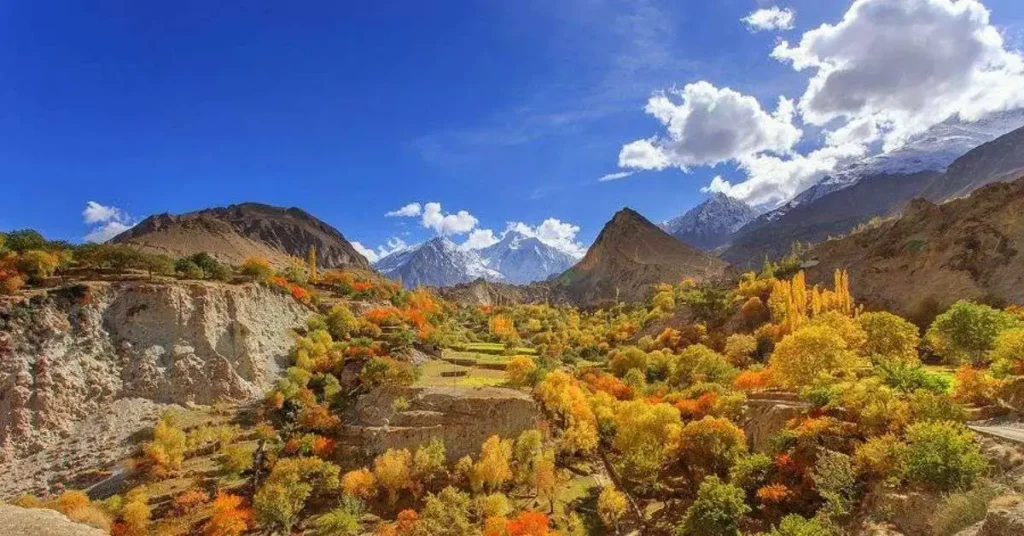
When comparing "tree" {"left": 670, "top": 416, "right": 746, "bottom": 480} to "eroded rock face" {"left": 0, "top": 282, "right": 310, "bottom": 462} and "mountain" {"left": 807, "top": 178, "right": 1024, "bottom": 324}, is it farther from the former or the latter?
"mountain" {"left": 807, "top": 178, "right": 1024, "bottom": 324}

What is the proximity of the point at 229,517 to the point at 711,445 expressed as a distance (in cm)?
3729

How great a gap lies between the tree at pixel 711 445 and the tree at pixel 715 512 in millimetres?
5899

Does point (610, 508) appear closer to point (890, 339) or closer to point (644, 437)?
point (644, 437)

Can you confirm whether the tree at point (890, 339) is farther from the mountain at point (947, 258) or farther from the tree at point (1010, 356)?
the mountain at point (947, 258)

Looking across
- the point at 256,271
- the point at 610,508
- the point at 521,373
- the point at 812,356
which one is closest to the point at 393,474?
the point at 610,508

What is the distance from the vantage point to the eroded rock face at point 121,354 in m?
47.4

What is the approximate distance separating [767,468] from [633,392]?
83.5ft

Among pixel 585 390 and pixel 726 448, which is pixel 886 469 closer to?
pixel 726 448

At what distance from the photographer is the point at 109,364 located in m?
52.2

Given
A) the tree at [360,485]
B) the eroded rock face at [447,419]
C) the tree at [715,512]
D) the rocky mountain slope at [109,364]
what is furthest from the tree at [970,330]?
the rocky mountain slope at [109,364]

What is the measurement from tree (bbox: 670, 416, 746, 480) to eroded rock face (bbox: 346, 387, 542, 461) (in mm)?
14142

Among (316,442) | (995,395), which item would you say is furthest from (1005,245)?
(316,442)

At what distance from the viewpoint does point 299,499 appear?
4272cm

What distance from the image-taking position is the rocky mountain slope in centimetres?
4647
